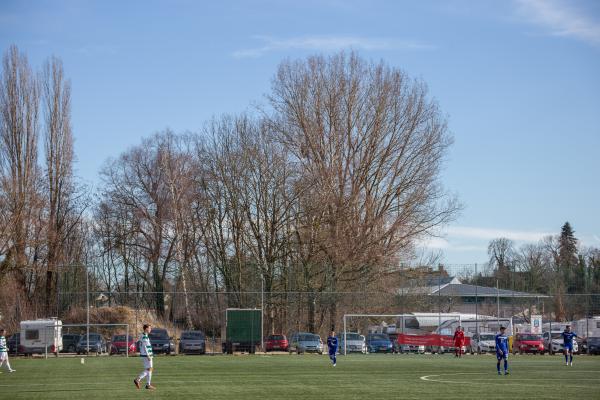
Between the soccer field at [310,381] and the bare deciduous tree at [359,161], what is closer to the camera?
the soccer field at [310,381]

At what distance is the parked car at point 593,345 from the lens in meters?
54.8

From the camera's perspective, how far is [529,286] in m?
97.4

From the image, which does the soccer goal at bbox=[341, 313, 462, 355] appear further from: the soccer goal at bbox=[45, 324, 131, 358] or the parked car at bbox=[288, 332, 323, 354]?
the soccer goal at bbox=[45, 324, 131, 358]

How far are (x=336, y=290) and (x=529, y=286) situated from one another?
134 feet

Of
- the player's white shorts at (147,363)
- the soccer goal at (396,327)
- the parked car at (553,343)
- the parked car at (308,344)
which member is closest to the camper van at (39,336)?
the parked car at (308,344)

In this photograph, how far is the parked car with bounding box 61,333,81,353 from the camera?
61.1m

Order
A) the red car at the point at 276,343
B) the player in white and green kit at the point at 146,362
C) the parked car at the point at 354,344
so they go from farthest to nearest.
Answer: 1. the red car at the point at 276,343
2. the parked car at the point at 354,344
3. the player in white and green kit at the point at 146,362

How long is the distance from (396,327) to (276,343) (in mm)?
12651

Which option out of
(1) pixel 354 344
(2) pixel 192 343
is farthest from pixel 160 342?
(1) pixel 354 344

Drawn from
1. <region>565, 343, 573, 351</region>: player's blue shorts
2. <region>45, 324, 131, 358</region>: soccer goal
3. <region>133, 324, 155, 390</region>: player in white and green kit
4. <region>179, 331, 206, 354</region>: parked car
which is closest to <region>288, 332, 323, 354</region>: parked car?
<region>179, 331, 206, 354</region>: parked car

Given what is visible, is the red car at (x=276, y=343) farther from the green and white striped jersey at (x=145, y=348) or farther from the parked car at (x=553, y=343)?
the green and white striped jersey at (x=145, y=348)

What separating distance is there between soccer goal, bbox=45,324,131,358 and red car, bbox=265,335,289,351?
857 cm

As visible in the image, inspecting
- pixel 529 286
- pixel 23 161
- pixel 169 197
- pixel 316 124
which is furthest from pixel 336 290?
pixel 529 286

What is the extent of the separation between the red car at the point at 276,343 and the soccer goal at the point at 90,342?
8571mm
